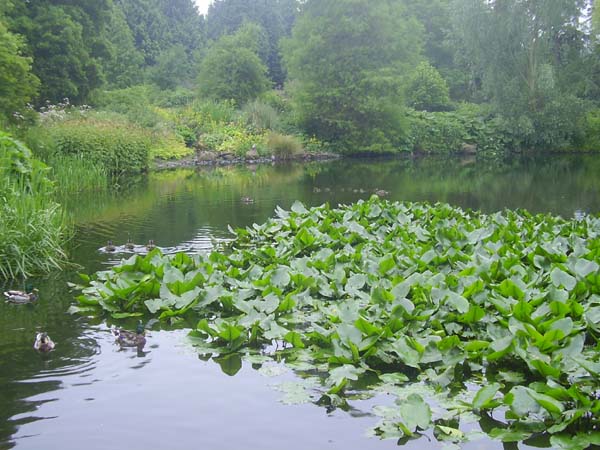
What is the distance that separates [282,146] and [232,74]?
827 centimetres

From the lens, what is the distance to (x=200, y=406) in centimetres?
380

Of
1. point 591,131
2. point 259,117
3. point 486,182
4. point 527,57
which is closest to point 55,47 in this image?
point 259,117

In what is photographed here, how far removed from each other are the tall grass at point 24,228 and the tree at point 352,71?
23.6m

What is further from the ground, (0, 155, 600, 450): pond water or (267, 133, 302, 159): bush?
(267, 133, 302, 159): bush

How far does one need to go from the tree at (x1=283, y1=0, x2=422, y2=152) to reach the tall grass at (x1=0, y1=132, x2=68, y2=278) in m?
23.6

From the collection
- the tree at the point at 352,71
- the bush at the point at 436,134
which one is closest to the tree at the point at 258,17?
the tree at the point at 352,71

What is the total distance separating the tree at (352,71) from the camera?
30.1 meters

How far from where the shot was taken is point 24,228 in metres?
6.74

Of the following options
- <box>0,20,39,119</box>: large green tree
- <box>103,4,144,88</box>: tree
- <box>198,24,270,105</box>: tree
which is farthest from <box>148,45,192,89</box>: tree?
<box>0,20,39,119</box>: large green tree

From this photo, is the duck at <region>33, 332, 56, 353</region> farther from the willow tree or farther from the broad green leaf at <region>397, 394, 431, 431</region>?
the willow tree

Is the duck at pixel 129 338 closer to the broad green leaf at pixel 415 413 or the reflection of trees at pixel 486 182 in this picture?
the broad green leaf at pixel 415 413

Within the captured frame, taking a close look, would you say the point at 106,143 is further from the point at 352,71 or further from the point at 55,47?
the point at 352,71

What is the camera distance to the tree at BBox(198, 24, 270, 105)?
1323 inches

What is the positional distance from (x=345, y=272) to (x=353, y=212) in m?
2.91
